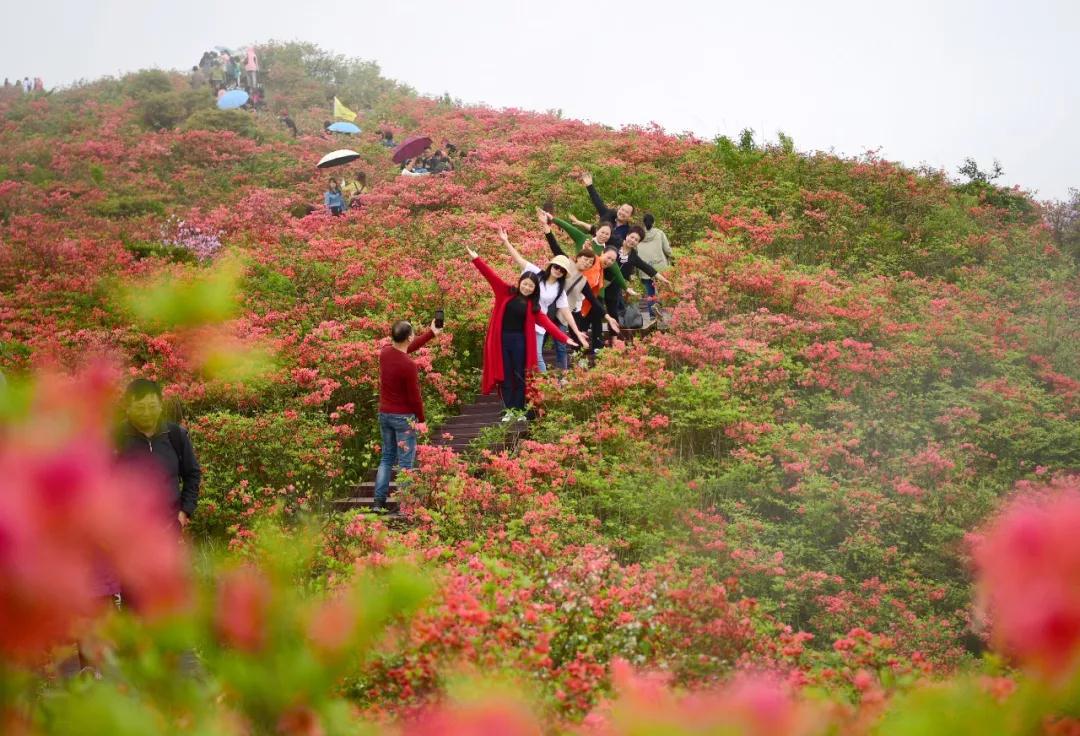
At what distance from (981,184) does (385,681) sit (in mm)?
20391

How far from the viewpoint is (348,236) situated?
18.3 meters

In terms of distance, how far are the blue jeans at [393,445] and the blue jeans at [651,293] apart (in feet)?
18.5

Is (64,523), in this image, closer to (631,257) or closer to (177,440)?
(177,440)

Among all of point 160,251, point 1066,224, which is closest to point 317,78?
point 160,251

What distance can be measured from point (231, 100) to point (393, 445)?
81.5 feet

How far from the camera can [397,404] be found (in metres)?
9.18

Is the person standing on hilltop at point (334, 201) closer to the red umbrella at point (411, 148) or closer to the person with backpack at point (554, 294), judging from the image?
the red umbrella at point (411, 148)

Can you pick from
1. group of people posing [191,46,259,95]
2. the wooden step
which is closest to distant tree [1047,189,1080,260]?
the wooden step

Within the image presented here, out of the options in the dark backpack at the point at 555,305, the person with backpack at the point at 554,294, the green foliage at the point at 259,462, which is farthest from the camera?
the dark backpack at the point at 555,305

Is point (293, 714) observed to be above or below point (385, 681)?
above

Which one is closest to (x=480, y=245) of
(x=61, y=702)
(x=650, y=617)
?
(x=650, y=617)

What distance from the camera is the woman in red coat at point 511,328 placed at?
404 inches

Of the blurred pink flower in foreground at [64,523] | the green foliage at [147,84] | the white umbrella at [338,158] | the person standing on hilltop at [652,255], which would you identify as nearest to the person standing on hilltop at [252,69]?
→ the green foliage at [147,84]

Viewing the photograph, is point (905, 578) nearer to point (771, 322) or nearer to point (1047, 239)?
point (771, 322)
